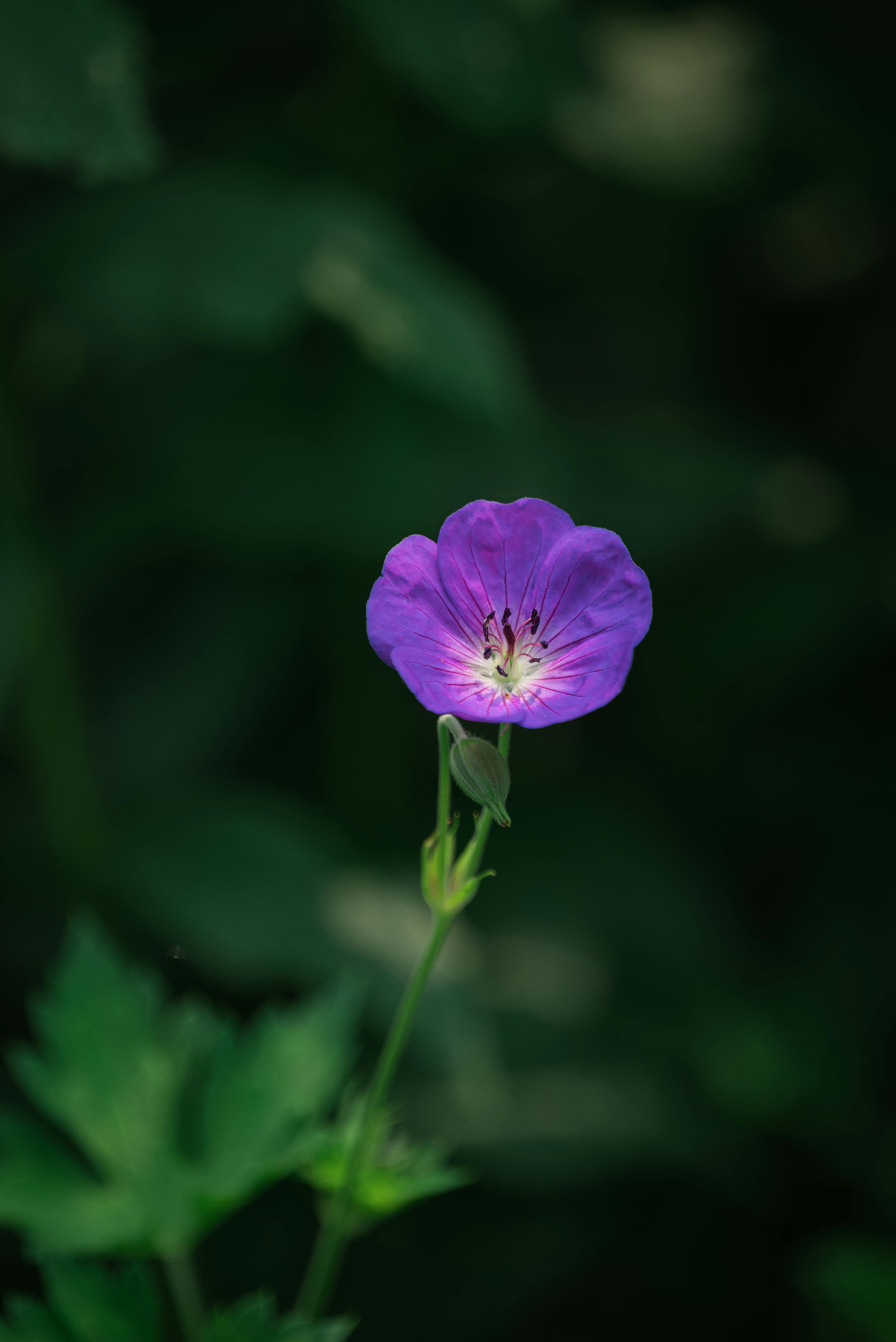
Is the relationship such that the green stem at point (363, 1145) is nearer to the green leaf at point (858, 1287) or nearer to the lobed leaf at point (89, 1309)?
the lobed leaf at point (89, 1309)

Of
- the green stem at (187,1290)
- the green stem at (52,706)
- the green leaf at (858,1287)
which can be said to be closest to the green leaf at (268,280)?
the green stem at (52,706)

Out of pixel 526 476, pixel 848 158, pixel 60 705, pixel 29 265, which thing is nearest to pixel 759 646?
pixel 526 476

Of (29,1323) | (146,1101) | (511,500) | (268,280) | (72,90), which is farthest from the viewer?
(511,500)

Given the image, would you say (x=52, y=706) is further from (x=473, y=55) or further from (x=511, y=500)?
(x=473, y=55)

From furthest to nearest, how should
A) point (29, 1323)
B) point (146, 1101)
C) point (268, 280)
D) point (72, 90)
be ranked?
point (268, 280) → point (72, 90) → point (146, 1101) → point (29, 1323)

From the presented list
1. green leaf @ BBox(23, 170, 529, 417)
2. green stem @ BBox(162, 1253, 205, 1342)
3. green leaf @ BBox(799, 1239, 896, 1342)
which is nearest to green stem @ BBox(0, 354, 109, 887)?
green leaf @ BBox(23, 170, 529, 417)

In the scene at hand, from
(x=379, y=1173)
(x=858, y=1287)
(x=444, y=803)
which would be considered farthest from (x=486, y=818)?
(x=858, y=1287)
